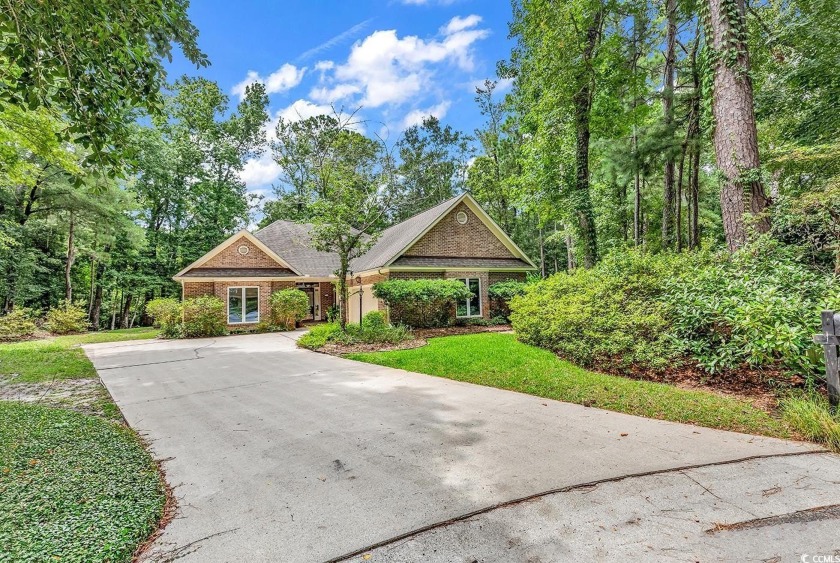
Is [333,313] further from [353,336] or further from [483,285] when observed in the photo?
[483,285]

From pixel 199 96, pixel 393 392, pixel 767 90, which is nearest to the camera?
pixel 393 392

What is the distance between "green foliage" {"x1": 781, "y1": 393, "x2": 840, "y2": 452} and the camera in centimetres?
355

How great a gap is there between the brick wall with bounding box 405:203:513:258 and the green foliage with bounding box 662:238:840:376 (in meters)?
10.3

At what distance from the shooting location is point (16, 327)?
15070 millimetres

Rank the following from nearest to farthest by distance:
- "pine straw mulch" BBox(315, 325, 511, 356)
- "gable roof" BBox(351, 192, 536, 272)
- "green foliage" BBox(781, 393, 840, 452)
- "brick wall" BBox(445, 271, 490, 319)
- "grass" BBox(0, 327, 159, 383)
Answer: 1. "green foliage" BBox(781, 393, 840, 452)
2. "grass" BBox(0, 327, 159, 383)
3. "pine straw mulch" BBox(315, 325, 511, 356)
4. "gable roof" BBox(351, 192, 536, 272)
5. "brick wall" BBox(445, 271, 490, 319)

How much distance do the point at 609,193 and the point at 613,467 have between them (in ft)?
69.7

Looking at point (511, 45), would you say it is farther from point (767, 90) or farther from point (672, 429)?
point (672, 429)

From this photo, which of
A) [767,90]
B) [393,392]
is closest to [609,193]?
[767,90]

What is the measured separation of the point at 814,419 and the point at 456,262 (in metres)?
13.1

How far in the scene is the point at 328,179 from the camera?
47.0ft

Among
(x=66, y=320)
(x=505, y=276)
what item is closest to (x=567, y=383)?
(x=505, y=276)

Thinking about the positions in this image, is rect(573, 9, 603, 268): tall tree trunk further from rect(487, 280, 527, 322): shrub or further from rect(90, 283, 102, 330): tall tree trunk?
rect(90, 283, 102, 330): tall tree trunk

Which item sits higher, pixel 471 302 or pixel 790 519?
pixel 471 302

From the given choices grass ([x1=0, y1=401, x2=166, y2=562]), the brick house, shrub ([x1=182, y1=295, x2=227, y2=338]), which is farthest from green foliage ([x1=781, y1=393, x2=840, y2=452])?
shrub ([x1=182, y1=295, x2=227, y2=338])
